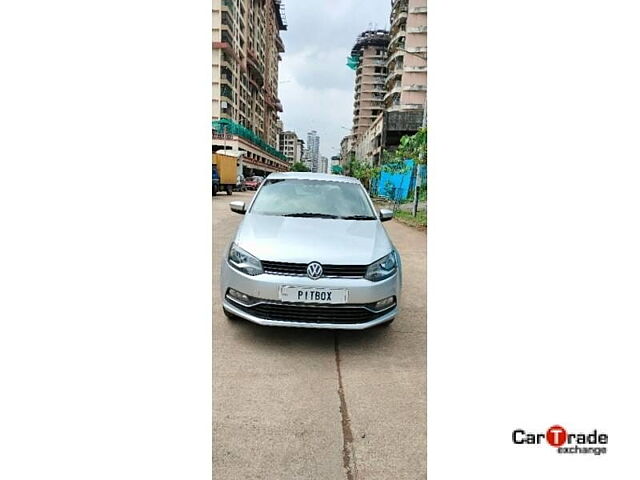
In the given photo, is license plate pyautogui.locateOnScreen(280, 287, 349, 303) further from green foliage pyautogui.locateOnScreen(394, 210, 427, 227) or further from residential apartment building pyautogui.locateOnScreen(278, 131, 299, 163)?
residential apartment building pyautogui.locateOnScreen(278, 131, 299, 163)

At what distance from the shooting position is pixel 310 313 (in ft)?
7.86

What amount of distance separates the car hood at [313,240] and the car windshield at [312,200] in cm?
14

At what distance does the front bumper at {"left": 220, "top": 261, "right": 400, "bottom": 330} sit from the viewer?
7.79ft

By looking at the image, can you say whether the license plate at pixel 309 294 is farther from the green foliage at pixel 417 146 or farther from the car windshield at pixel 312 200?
the green foliage at pixel 417 146

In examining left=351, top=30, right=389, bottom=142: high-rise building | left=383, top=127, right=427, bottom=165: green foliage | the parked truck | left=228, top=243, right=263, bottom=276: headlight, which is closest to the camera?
left=228, top=243, right=263, bottom=276: headlight

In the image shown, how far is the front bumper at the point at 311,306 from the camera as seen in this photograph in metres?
2.38

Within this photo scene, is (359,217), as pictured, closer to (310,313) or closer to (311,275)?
(311,275)

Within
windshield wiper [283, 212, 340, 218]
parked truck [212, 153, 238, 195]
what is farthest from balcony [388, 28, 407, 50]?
windshield wiper [283, 212, 340, 218]

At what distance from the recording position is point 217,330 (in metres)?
2.74

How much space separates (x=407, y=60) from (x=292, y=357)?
40209 mm

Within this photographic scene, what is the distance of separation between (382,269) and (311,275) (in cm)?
49

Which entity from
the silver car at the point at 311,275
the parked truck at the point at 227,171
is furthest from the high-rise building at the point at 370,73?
the silver car at the point at 311,275
